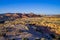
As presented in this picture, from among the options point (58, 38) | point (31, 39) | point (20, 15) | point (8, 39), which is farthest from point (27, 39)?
point (20, 15)

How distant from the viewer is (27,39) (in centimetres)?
1630

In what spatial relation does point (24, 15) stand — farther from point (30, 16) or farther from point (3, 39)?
point (3, 39)

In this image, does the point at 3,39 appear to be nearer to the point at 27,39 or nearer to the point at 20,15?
the point at 27,39

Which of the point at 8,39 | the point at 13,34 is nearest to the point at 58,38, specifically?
the point at 13,34

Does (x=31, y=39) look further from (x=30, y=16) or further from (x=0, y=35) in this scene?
(x=30, y=16)

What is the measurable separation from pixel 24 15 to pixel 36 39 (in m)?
38.8

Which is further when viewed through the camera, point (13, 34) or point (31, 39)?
point (13, 34)

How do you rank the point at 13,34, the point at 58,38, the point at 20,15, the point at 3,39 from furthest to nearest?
the point at 20,15 → the point at 58,38 → the point at 13,34 → the point at 3,39

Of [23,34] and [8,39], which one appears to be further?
[23,34]

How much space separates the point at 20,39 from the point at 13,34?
222 centimetres

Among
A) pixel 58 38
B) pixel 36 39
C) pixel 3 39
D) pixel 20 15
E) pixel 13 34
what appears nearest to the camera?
Result: pixel 3 39

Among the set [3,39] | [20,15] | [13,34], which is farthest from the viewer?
[20,15]

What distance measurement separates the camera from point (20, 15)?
180 ft

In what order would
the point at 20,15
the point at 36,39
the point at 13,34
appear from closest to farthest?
the point at 36,39 → the point at 13,34 → the point at 20,15
